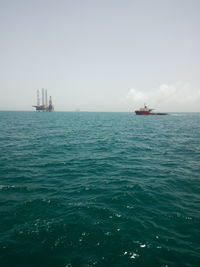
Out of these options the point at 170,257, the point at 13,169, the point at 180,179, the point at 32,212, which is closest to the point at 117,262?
the point at 170,257

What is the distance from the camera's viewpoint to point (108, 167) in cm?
1762

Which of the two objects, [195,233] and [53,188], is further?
[53,188]

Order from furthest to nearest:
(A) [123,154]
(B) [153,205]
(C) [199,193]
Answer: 1. (A) [123,154]
2. (C) [199,193]
3. (B) [153,205]

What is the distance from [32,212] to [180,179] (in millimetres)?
12107

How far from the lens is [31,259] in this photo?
6.73 meters

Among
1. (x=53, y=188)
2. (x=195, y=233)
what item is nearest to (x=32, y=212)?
(x=53, y=188)

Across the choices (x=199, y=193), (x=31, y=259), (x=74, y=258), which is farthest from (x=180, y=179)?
(x=31, y=259)

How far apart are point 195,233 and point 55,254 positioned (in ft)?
22.2

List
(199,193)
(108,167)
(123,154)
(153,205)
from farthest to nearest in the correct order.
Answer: (123,154), (108,167), (199,193), (153,205)

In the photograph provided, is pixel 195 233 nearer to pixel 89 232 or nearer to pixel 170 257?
pixel 170 257

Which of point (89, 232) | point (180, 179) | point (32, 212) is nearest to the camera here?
point (89, 232)

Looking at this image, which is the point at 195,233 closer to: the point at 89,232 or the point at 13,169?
the point at 89,232

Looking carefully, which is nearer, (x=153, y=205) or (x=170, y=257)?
(x=170, y=257)

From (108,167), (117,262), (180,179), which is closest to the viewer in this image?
(117,262)
